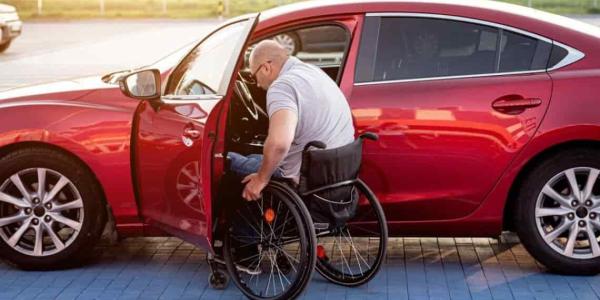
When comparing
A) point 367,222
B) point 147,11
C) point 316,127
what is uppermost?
point 316,127

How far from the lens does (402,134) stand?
6.62 meters

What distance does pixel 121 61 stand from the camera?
21.5 meters

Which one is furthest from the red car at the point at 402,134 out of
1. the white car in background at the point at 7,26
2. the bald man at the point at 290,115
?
the white car in background at the point at 7,26

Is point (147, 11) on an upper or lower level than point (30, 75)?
lower

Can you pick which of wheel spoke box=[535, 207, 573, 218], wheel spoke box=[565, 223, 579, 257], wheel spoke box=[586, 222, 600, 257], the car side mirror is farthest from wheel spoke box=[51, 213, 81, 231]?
wheel spoke box=[586, 222, 600, 257]

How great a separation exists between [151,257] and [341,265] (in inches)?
44.8

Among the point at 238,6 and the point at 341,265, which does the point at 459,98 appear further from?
the point at 238,6

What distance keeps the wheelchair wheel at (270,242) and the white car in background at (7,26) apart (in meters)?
18.7

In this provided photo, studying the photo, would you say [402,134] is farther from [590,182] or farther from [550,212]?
[590,182]

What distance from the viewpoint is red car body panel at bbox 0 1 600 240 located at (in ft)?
21.6

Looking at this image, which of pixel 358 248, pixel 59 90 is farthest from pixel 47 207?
pixel 358 248

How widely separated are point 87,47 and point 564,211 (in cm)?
1993

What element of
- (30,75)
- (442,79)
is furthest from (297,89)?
(30,75)

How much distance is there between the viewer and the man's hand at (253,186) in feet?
20.3
